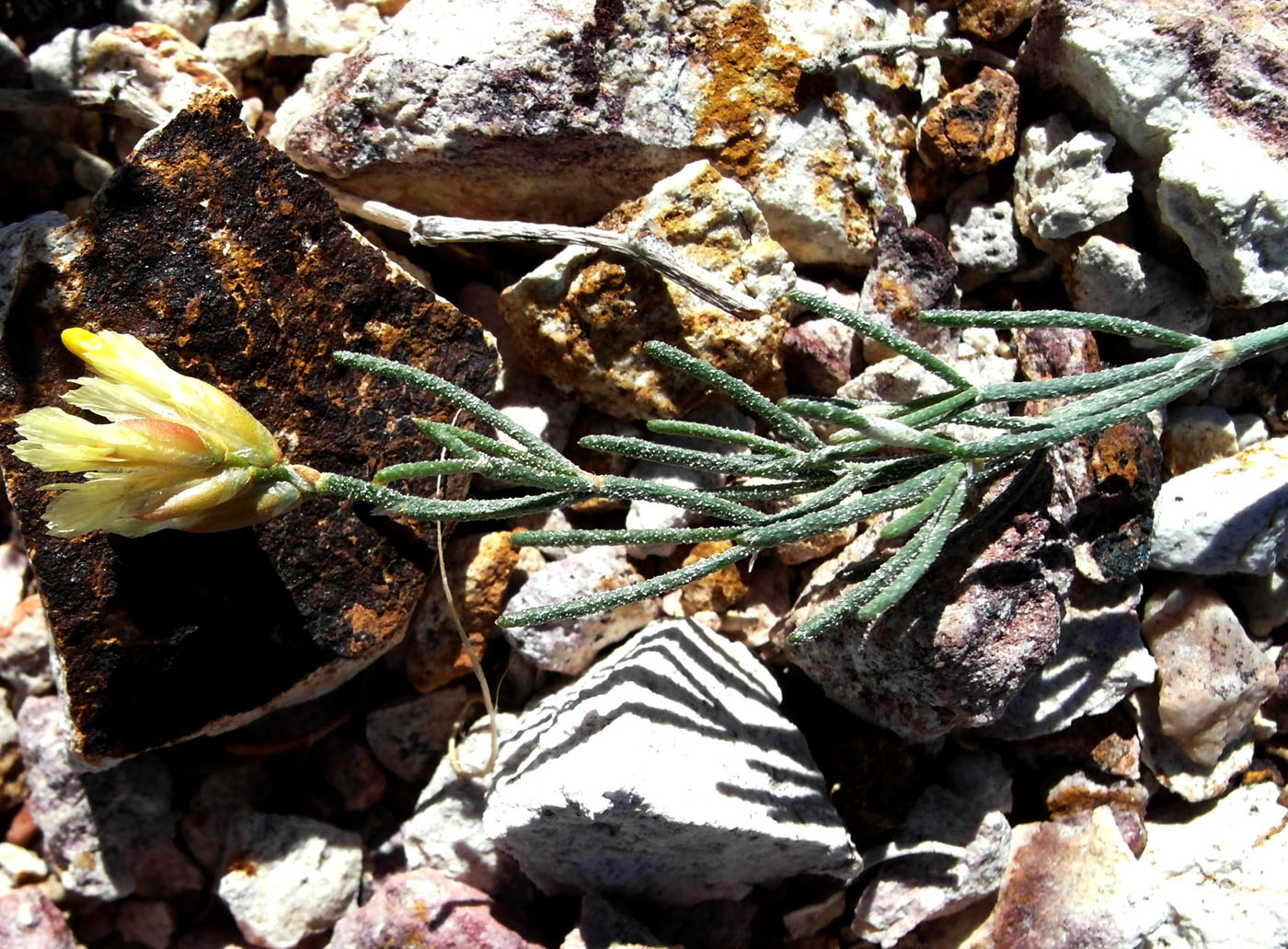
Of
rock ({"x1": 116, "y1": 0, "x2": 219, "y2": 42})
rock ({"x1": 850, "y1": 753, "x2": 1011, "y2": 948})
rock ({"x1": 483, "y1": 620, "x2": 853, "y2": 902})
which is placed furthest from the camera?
rock ({"x1": 116, "y1": 0, "x2": 219, "y2": 42})

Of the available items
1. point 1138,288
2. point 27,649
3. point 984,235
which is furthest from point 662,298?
point 27,649

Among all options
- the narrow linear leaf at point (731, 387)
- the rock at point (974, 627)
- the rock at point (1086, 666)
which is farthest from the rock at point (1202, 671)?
the narrow linear leaf at point (731, 387)

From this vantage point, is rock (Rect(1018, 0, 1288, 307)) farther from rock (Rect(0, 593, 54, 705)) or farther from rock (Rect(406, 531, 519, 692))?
rock (Rect(0, 593, 54, 705))

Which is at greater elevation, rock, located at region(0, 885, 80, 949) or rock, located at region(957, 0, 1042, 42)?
rock, located at region(957, 0, 1042, 42)

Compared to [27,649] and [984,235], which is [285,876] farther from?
[984,235]

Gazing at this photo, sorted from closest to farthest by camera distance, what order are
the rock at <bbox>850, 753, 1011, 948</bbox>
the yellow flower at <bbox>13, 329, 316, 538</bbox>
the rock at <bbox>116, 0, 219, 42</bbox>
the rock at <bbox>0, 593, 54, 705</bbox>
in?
the yellow flower at <bbox>13, 329, 316, 538</bbox> < the rock at <bbox>850, 753, 1011, 948</bbox> < the rock at <bbox>0, 593, 54, 705</bbox> < the rock at <bbox>116, 0, 219, 42</bbox>

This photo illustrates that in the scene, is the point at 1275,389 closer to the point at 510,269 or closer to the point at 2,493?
the point at 510,269

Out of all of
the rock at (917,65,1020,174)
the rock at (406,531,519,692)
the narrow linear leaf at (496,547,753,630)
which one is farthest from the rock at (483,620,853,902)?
the rock at (917,65,1020,174)

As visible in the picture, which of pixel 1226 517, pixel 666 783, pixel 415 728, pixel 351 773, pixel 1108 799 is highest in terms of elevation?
pixel 1226 517
